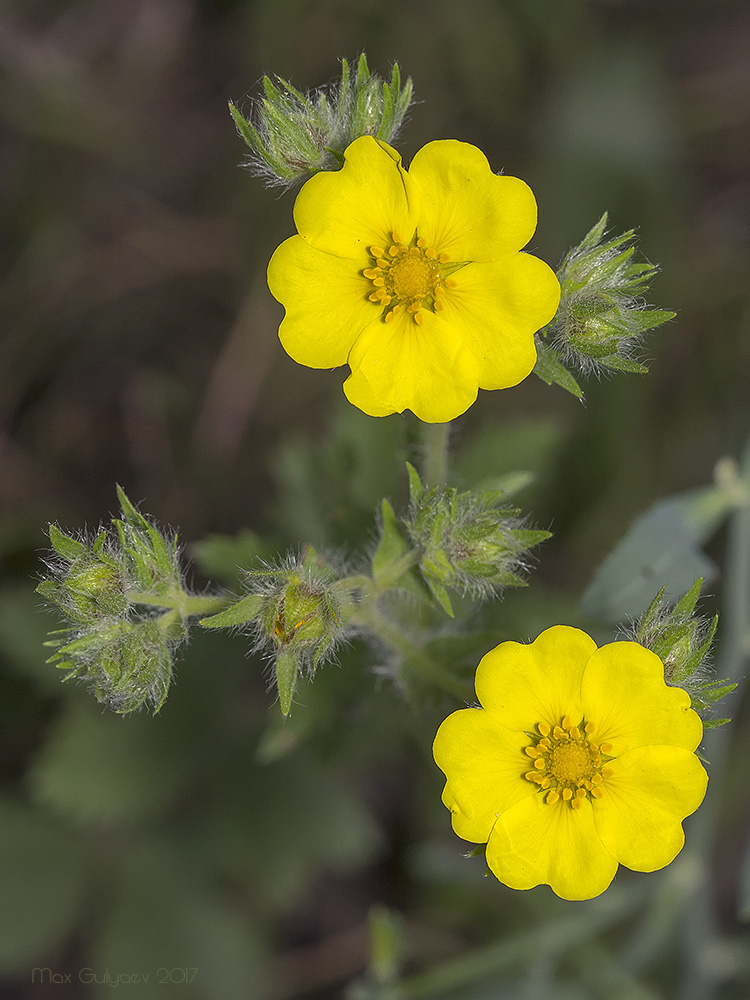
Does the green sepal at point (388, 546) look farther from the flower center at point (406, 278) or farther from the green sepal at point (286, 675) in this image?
the flower center at point (406, 278)

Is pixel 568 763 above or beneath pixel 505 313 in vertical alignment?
beneath

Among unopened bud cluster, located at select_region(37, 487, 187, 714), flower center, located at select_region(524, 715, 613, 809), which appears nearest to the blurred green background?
unopened bud cluster, located at select_region(37, 487, 187, 714)

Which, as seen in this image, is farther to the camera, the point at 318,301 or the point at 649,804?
the point at 318,301

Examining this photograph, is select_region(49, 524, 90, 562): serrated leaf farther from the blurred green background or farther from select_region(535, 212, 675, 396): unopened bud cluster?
the blurred green background

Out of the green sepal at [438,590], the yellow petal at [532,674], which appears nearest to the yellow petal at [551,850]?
the yellow petal at [532,674]

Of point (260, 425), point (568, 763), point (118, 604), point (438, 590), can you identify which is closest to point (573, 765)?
point (568, 763)

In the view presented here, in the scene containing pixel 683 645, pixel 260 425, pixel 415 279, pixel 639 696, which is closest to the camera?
pixel 639 696

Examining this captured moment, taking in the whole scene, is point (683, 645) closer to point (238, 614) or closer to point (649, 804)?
point (649, 804)

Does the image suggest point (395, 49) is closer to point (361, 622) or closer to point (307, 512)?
point (307, 512)
